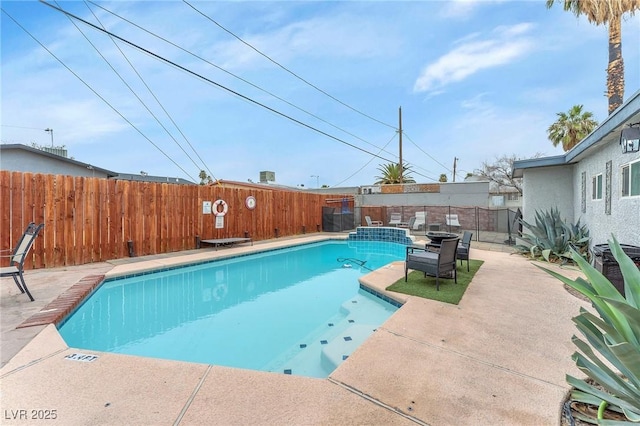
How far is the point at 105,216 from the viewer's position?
799cm

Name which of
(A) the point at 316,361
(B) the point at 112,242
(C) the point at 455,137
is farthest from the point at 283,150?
(A) the point at 316,361

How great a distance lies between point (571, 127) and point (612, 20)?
10.1m

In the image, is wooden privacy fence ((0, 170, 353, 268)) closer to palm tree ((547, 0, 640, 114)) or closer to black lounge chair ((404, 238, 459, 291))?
black lounge chair ((404, 238, 459, 291))

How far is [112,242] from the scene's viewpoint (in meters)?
8.11

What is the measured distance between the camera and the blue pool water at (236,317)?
372 centimetres

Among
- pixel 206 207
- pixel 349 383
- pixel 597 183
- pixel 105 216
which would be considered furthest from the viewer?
pixel 206 207

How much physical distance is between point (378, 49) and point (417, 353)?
522 inches

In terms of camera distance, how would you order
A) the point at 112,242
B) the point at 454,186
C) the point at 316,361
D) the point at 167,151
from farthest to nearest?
the point at 167,151 < the point at 454,186 < the point at 112,242 < the point at 316,361

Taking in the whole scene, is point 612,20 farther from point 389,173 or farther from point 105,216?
point 389,173

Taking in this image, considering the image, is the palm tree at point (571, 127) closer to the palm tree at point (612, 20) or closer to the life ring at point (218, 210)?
the palm tree at point (612, 20)

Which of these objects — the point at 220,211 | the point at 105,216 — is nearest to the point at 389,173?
the point at 220,211

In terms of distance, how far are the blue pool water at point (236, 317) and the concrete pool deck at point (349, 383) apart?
2.45 feet

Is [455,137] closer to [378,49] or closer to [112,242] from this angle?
[378,49]

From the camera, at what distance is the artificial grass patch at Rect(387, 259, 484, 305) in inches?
187
